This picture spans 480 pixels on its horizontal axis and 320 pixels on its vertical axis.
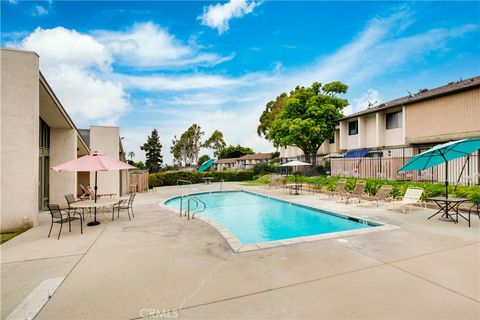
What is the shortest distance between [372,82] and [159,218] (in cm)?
2239

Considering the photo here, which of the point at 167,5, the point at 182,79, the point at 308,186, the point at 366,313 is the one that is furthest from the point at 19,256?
the point at 182,79

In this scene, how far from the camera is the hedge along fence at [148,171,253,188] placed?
950 inches

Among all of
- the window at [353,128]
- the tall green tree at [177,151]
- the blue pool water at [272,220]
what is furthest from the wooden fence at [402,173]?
the tall green tree at [177,151]

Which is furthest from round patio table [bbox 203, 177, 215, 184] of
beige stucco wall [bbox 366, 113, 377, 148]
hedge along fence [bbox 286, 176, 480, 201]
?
beige stucco wall [bbox 366, 113, 377, 148]

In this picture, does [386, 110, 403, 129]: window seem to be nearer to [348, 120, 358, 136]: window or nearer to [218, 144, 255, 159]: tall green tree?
[348, 120, 358, 136]: window

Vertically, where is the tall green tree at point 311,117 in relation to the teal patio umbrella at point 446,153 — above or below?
above

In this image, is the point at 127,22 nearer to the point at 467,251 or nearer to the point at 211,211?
the point at 211,211

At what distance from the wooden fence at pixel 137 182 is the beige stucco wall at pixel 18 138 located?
11.3 meters

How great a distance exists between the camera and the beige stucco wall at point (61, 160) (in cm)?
1061

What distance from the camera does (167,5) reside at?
13.3 metres

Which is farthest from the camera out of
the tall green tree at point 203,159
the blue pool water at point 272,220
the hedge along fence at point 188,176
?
the tall green tree at point 203,159

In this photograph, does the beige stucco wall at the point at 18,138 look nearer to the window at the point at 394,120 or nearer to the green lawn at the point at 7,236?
the green lawn at the point at 7,236

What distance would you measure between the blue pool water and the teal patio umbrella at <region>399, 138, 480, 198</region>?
9.98 feet

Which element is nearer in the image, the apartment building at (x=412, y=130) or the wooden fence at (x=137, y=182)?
the apartment building at (x=412, y=130)
